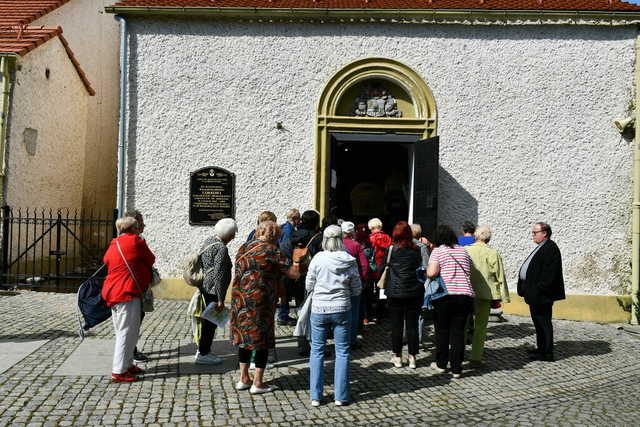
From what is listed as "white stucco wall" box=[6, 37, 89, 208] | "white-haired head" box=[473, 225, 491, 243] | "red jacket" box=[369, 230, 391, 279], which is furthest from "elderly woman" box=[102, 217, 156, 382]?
"white stucco wall" box=[6, 37, 89, 208]

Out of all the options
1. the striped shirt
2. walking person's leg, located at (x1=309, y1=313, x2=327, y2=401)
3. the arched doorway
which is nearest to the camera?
walking person's leg, located at (x1=309, y1=313, x2=327, y2=401)

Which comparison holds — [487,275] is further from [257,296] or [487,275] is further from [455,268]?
[257,296]

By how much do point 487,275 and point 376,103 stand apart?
4809 millimetres

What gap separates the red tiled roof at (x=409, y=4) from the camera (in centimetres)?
964

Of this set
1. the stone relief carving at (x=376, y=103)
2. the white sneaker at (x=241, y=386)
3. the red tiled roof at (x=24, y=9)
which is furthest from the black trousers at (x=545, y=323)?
the red tiled roof at (x=24, y=9)

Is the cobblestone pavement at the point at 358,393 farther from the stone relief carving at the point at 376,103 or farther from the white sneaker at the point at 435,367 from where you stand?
the stone relief carving at the point at 376,103

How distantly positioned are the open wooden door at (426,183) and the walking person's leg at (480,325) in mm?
3091

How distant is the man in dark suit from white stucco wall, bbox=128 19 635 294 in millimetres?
3081

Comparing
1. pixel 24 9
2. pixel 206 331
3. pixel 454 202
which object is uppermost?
pixel 24 9

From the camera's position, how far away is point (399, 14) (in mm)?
9633

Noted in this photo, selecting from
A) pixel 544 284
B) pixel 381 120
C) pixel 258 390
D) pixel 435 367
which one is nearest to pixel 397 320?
pixel 435 367

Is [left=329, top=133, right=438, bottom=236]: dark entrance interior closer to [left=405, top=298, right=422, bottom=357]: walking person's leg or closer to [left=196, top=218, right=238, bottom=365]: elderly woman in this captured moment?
[left=405, top=298, right=422, bottom=357]: walking person's leg

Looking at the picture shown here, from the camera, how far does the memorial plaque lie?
9.71 metres

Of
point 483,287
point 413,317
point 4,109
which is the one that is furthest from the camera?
point 4,109
